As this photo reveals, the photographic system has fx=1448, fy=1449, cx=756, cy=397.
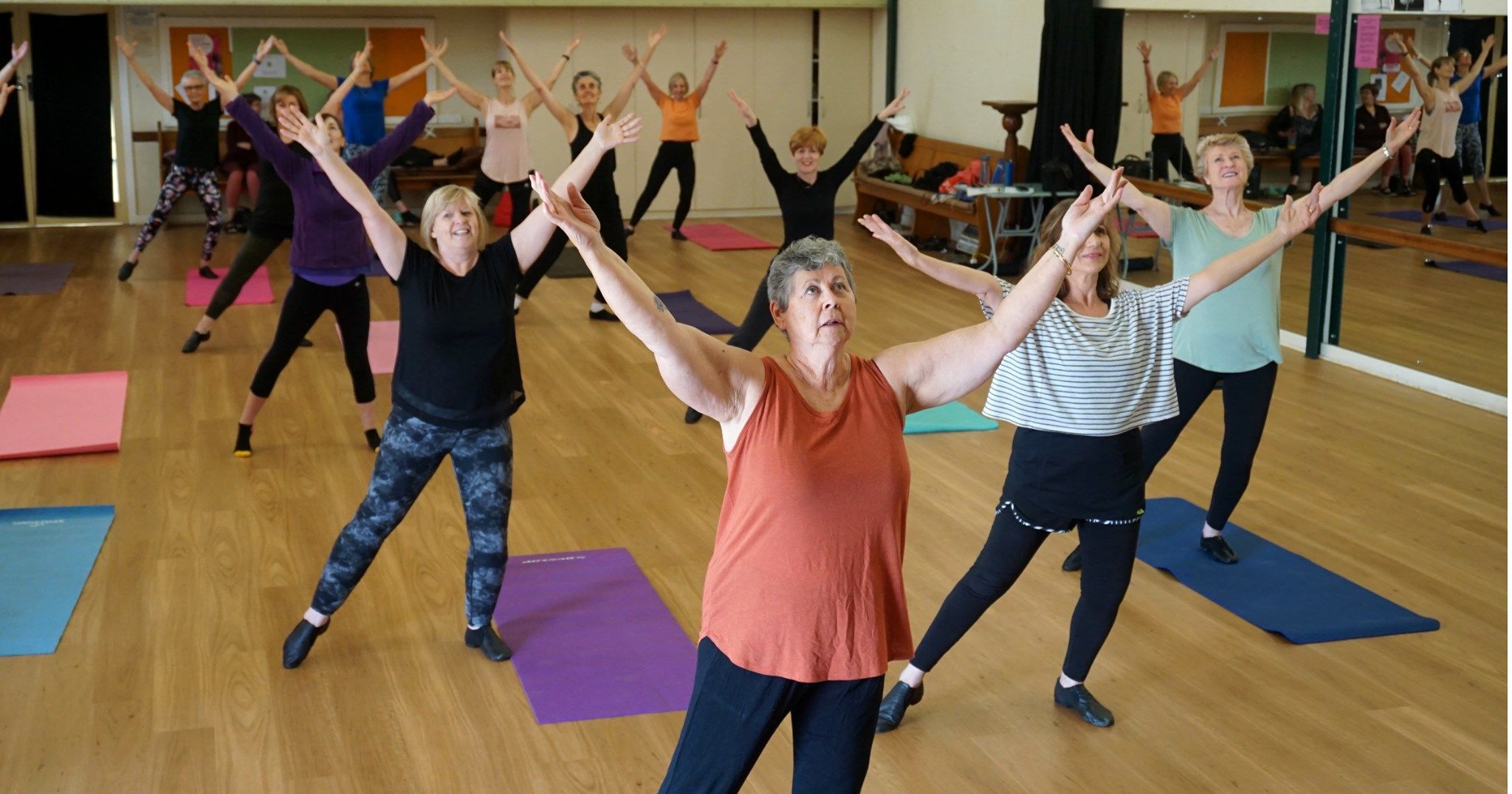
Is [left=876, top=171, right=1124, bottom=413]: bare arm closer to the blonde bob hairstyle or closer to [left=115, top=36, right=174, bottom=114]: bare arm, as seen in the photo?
the blonde bob hairstyle

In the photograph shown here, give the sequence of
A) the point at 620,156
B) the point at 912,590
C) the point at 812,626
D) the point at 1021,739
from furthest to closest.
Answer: the point at 620,156
the point at 912,590
the point at 1021,739
the point at 812,626

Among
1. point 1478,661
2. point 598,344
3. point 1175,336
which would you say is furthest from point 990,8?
point 1478,661

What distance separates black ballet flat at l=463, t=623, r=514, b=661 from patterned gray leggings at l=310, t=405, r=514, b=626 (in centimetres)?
10

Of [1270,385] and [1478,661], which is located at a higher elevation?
[1270,385]

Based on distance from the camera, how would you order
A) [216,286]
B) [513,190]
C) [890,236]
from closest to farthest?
[890,236], [216,286], [513,190]

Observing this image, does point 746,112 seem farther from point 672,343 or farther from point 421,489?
point 672,343

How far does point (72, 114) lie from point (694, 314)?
644 centimetres

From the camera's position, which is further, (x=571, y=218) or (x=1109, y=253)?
(x=1109, y=253)

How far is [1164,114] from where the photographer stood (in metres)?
8.62

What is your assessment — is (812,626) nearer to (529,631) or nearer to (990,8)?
(529,631)

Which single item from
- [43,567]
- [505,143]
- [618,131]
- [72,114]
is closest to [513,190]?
[505,143]

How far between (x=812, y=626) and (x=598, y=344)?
5489 mm

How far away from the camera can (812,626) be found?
2.16 metres

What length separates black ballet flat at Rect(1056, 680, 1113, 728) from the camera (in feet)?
11.4
